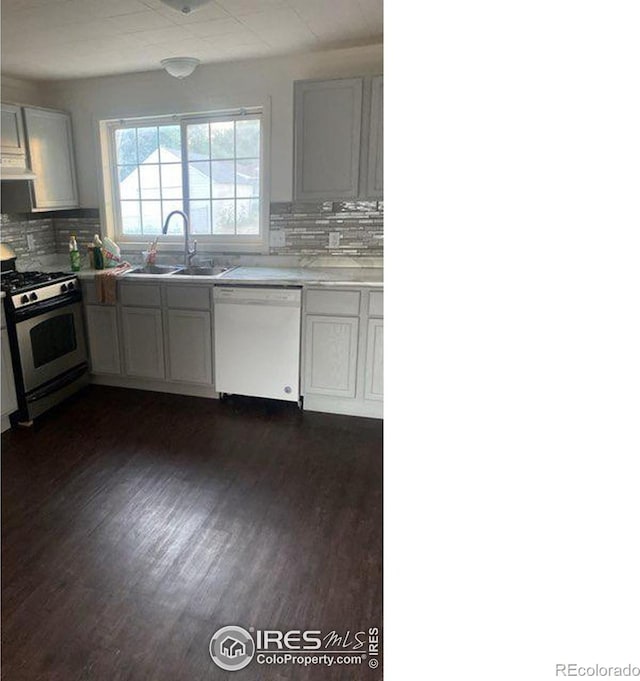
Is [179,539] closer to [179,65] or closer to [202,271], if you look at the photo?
[202,271]

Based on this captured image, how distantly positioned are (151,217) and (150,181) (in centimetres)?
29

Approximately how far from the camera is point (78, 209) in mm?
3881

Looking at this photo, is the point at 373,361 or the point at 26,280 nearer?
the point at 373,361

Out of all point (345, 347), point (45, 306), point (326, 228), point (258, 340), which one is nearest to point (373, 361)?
point (345, 347)

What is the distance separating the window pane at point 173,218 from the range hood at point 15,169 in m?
0.92

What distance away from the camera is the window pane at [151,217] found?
3836mm

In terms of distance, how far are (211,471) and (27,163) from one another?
260 cm

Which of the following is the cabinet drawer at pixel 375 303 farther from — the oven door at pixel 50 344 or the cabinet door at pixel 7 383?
the cabinet door at pixel 7 383

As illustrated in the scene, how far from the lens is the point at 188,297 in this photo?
3.20 m

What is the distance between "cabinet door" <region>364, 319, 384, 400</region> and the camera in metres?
2.93

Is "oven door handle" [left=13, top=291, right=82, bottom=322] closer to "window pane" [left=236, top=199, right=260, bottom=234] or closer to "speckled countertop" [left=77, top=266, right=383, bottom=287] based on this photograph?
"speckled countertop" [left=77, top=266, right=383, bottom=287]
